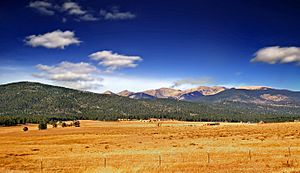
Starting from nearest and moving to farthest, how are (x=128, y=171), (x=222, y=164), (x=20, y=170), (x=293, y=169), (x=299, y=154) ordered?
(x=293, y=169) → (x=128, y=171) → (x=222, y=164) → (x=20, y=170) → (x=299, y=154)

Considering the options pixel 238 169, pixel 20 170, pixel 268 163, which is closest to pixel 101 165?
pixel 20 170

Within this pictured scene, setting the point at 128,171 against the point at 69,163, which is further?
the point at 69,163

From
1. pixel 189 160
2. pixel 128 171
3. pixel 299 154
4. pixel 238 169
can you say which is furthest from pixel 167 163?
pixel 299 154

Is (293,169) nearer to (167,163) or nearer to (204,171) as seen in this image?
(204,171)

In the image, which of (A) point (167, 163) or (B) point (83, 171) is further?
(A) point (167, 163)

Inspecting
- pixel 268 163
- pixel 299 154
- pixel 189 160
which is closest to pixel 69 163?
pixel 189 160

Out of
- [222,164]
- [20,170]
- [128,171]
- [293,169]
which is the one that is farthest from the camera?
[20,170]

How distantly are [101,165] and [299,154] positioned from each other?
27078 millimetres

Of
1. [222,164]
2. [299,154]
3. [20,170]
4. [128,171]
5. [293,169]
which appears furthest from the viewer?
[299,154]

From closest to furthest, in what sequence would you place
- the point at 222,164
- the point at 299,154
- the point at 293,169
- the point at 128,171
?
the point at 293,169 → the point at 128,171 → the point at 222,164 → the point at 299,154

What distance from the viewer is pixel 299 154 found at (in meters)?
44.3

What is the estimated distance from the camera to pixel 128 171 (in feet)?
120

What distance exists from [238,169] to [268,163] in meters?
5.24

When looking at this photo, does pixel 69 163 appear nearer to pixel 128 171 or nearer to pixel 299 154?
pixel 128 171
